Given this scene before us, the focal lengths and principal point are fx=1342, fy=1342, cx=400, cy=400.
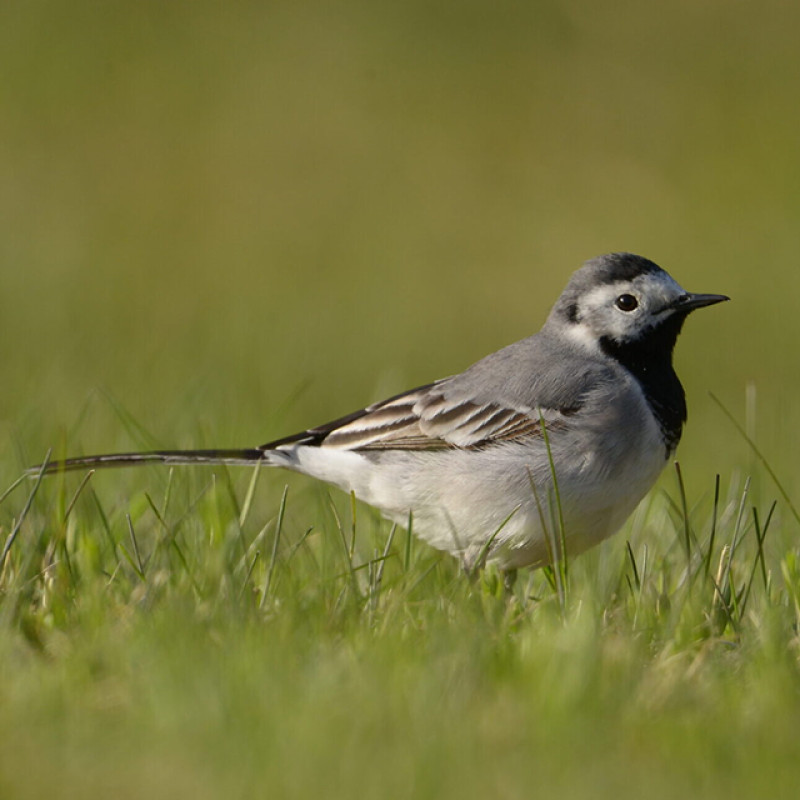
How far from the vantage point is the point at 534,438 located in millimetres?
6055

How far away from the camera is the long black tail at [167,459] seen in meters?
6.41

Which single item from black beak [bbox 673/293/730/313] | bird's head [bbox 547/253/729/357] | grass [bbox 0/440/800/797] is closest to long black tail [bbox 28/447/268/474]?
grass [bbox 0/440/800/797]

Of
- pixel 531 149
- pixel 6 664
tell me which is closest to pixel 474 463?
pixel 6 664

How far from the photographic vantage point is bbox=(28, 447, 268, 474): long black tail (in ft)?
21.0

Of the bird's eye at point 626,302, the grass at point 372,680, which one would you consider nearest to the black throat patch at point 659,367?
the bird's eye at point 626,302

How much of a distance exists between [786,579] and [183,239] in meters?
12.6

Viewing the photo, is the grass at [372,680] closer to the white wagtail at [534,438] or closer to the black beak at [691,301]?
the white wagtail at [534,438]

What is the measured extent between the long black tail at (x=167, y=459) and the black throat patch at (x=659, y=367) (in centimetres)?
181

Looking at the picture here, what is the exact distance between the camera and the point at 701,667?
14.5 feet

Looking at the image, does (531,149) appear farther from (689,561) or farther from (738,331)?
(689,561)

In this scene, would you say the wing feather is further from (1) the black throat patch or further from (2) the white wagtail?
(1) the black throat patch

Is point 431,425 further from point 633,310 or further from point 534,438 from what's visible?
point 633,310

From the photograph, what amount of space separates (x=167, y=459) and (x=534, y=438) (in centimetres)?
176

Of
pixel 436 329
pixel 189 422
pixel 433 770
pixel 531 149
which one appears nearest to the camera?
pixel 433 770
